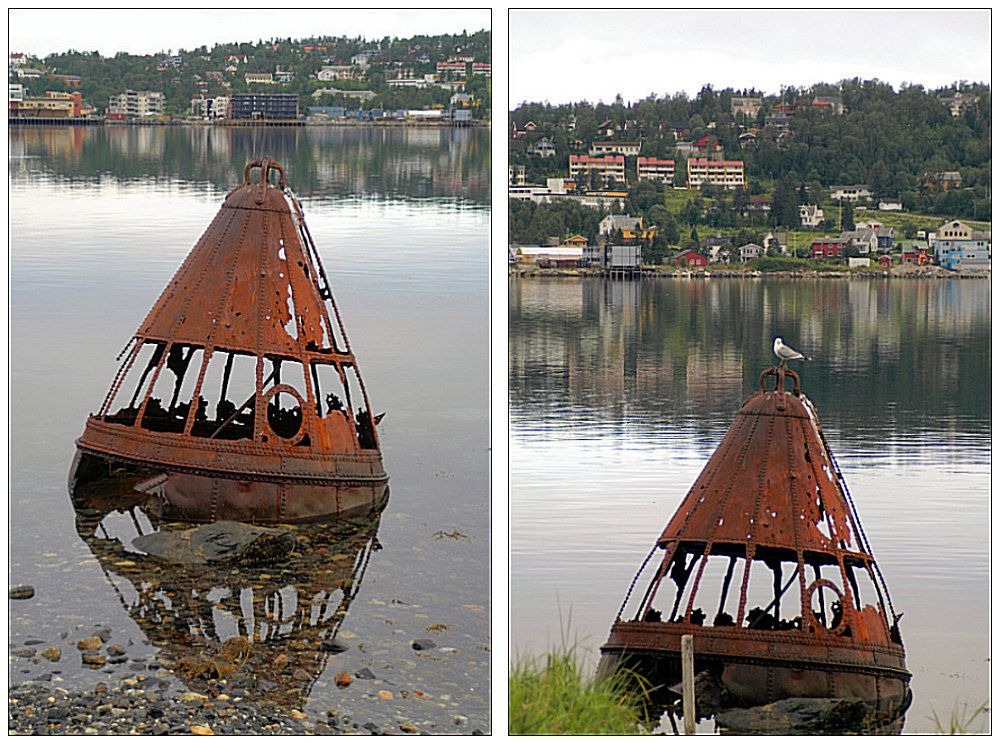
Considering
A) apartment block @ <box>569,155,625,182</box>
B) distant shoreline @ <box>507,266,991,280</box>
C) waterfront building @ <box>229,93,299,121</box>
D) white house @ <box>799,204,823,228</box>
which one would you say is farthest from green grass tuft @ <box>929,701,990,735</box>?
waterfront building @ <box>229,93,299,121</box>

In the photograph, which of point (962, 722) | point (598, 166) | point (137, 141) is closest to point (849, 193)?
point (598, 166)

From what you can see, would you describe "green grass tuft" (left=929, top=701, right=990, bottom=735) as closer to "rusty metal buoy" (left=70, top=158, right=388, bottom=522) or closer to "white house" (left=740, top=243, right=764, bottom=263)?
"rusty metal buoy" (left=70, top=158, right=388, bottom=522)

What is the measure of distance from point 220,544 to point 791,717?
5.43 metres

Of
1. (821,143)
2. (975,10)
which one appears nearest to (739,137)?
(821,143)

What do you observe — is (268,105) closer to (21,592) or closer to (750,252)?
(21,592)

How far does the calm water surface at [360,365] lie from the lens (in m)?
10.1

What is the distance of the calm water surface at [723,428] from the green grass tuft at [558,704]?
1.21 m

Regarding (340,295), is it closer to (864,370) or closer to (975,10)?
(864,370)

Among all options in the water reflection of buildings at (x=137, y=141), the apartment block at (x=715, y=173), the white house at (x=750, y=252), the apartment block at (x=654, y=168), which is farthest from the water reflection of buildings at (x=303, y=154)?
the white house at (x=750, y=252)

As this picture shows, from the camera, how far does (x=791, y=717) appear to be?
9016 millimetres

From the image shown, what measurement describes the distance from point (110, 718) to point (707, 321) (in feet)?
77.2

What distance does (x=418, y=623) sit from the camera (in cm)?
1088

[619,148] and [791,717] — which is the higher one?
[619,148]

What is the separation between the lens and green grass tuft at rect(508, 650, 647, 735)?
7498mm
